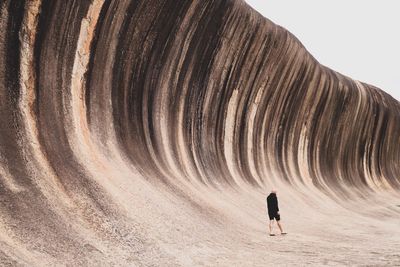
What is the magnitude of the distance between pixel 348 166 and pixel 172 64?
15418 mm

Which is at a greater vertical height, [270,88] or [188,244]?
[270,88]

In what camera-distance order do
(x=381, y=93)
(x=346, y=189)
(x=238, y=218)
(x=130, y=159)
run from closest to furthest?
(x=130, y=159)
(x=238, y=218)
(x=346, y=189)
(x=381, y=93)

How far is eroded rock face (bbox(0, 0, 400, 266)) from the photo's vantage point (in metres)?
6.21

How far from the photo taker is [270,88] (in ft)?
55.7

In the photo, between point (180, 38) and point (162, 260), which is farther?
point (180, 38)

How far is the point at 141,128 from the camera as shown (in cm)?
1010

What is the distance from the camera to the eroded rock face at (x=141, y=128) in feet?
20.4

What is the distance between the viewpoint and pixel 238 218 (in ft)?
32.9

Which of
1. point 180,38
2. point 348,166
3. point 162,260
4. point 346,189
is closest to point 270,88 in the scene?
point 180,38

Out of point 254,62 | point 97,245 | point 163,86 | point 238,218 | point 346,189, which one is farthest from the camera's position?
point 346,189

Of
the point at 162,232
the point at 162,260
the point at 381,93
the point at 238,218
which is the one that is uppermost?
the point at 381,93

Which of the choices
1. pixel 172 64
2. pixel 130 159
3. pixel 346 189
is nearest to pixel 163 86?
pixel 172 64

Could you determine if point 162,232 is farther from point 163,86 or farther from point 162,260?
point 163,86

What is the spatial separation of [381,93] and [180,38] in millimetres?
18804
